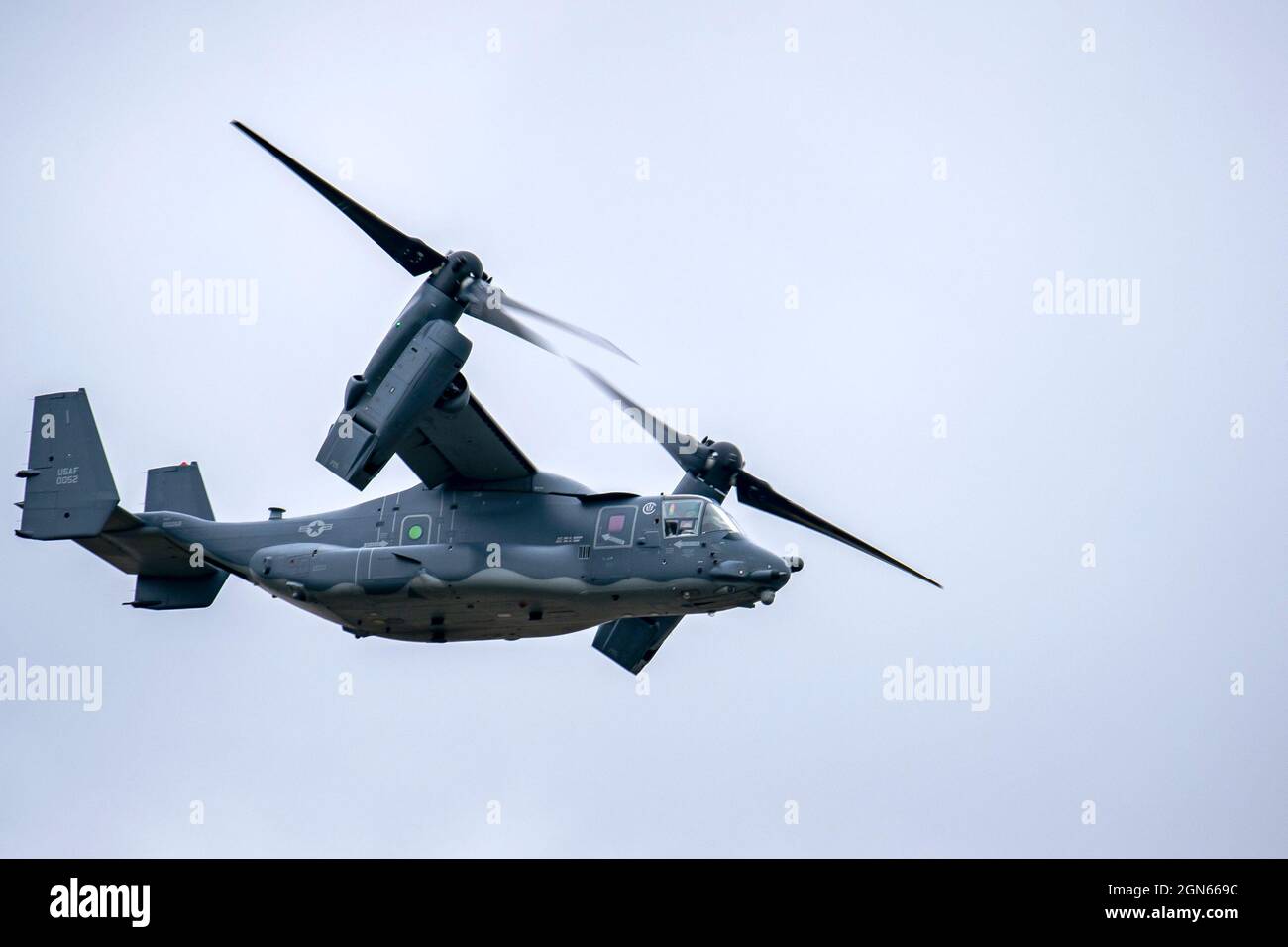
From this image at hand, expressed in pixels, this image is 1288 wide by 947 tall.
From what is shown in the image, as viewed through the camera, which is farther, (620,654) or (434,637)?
(620,654)

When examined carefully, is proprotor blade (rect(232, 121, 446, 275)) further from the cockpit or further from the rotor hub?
the cockpit

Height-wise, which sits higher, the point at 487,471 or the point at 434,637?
the point at 487,471

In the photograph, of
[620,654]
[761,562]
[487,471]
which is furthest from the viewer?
[620,654]

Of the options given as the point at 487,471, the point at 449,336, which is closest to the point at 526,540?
the point at 487,471

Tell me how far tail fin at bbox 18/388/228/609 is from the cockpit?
852 centimetres

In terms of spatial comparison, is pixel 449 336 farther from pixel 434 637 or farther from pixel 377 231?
pixel 434 637

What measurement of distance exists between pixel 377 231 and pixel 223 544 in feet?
20.3

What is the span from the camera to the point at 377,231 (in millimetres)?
26875

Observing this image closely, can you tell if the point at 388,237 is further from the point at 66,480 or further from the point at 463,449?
the point at 66,480

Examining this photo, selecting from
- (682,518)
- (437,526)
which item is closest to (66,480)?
(437,526)

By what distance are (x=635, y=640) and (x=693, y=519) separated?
16.1 ft

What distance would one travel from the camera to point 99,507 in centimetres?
2862
